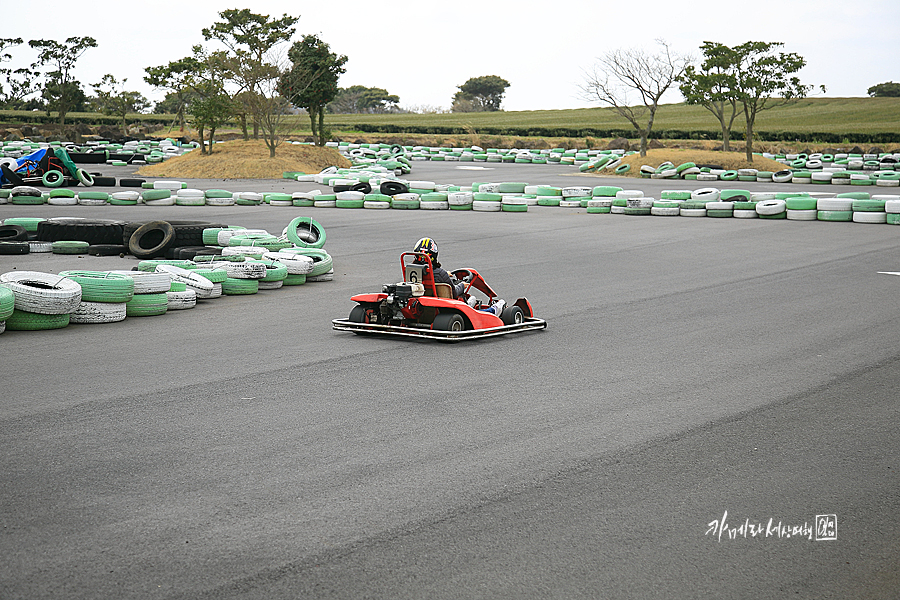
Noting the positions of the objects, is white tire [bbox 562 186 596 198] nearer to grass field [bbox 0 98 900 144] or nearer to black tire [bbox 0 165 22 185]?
black tire [bbox 0 165 22 185]

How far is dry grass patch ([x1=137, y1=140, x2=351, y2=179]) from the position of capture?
115 feet

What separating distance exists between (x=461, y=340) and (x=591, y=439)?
112 inches

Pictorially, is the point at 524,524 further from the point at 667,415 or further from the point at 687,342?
the point at 687,342

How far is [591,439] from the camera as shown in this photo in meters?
5.00

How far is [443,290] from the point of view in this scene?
26.0 ft

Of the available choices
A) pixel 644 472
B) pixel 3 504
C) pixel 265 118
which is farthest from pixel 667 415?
pixel 265 118

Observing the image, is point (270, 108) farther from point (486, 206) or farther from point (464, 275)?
point (464, 275)

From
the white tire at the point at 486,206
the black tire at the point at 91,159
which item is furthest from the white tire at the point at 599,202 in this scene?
the black tire at the point at 91,159

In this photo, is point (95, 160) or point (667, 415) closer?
point (667, 415)

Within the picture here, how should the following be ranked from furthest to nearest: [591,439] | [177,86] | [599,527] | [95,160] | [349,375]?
A: [177,86]
[95,160]
[349,375]
[591,439]
[599,527]

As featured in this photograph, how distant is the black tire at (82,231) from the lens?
1380cm

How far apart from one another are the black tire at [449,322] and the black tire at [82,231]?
8009 mm

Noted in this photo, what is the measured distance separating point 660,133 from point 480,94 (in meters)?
61.0

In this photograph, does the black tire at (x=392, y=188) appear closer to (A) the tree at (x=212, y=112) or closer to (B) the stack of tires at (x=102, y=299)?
(A) the tree at (x=212, y=112)
